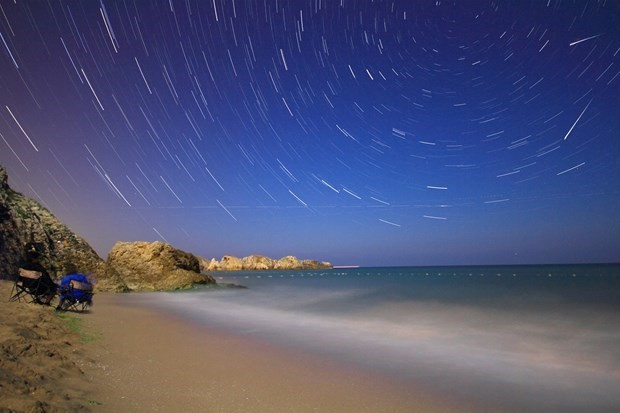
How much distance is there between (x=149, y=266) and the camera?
3603 centimetres

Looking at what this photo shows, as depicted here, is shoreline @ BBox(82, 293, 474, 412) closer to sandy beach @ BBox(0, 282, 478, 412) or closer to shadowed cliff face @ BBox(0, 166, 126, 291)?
sandy beach @ BBox(0, 282, 478, 412)

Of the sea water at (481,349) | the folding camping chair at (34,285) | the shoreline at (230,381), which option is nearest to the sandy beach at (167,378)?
the shoreline at (230,381)

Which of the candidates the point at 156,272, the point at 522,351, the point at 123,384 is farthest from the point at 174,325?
the point at 156,272

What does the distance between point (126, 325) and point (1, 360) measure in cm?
738

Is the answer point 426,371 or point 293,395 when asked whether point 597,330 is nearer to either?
point 426,371

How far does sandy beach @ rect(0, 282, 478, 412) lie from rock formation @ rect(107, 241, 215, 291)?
28.3 metres

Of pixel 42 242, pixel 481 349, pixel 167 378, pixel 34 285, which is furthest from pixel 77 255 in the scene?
pixel 481 349

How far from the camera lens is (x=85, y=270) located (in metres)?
→ 27.1

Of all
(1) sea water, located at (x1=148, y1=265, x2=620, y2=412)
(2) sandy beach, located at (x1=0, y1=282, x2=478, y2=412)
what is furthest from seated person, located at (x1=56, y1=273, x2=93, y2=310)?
(2) sandy beach, located at (x1=0, y1=282, x2=478, y2=412)

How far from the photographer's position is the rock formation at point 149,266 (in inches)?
1380

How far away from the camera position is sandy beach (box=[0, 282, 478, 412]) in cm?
448

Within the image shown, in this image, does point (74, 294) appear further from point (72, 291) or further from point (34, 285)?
point (34, 285)

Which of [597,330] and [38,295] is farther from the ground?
[38,295]

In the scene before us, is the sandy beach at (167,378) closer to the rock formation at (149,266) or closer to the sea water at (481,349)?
the sea water at (481,349)
